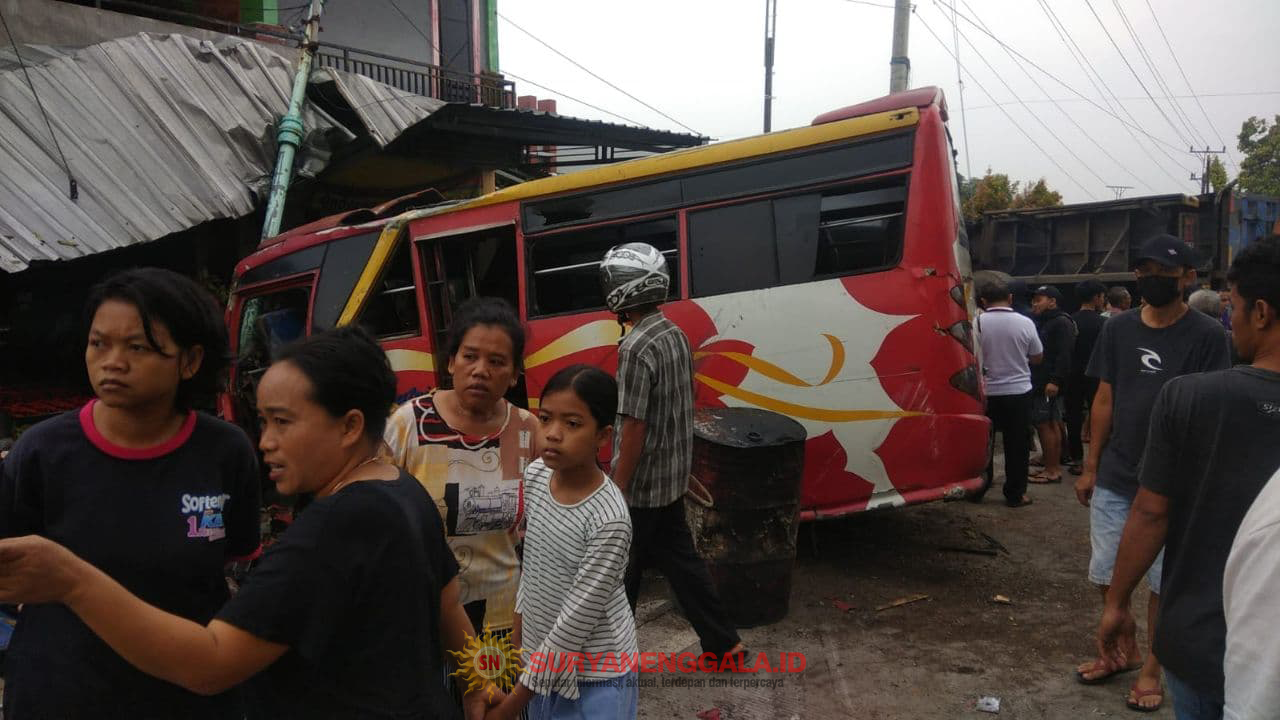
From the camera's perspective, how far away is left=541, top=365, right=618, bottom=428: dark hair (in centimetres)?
215

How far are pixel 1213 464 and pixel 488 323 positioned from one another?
6.44 ft

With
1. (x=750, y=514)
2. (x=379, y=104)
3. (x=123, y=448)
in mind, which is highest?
(x=379, y=104)

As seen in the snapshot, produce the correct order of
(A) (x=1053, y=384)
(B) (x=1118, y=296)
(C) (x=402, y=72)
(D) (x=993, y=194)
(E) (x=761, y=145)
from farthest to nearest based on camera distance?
(D) (x=993, y=194) → (C) (x=402, y=72) → (B) (x=1118, y=296) → (A) (x=1053, y=384) → (E) (x=761, y=145)

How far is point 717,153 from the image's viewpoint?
16.6 ft

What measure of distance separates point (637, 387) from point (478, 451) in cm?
104

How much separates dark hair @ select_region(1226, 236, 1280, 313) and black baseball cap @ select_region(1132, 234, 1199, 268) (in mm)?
1589

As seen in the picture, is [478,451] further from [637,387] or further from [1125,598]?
[1125,598]

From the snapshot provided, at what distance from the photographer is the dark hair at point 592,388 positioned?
215cm

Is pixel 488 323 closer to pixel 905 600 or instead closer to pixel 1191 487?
pixel 1191 487

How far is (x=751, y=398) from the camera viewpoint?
5047 mm

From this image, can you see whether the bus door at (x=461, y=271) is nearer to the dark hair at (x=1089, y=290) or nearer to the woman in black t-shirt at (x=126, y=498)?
the woman in black t-shirt at (x=126, y=498)

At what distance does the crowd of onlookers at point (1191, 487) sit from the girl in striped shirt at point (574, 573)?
1.28 metres

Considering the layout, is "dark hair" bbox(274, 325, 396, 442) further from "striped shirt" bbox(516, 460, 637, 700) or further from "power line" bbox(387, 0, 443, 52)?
A: "power line" bbox(387, 0, 443, 52)

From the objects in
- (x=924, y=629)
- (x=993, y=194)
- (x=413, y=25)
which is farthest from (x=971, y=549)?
(x=993, y=194)
